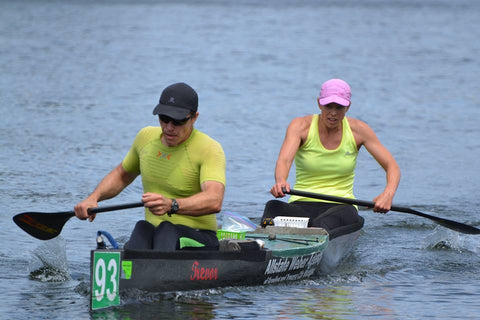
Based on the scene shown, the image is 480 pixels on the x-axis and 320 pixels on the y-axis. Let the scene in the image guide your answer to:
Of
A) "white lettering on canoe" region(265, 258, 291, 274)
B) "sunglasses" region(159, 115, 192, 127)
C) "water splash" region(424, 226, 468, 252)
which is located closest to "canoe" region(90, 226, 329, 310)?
"white lettering on canoe" region(265, 258, 291, 274)

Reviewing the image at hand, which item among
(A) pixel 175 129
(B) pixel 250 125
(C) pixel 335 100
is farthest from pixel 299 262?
(B) pixel 250 125

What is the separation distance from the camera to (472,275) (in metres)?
10.5

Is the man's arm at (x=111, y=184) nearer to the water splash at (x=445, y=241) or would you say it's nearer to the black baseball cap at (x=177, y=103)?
the black baseball cap at (x=177, y=103)

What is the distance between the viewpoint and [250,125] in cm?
2225

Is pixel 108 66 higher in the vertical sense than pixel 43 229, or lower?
higher

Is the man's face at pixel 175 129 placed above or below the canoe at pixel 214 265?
above

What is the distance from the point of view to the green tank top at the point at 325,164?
1027cm

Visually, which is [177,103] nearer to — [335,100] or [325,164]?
[335,100]

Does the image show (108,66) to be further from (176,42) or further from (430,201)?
(430,201)

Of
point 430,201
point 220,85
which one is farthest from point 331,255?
point 220,85

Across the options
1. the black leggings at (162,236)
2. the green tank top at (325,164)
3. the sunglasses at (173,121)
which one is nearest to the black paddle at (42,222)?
the black leggings at (162,236)

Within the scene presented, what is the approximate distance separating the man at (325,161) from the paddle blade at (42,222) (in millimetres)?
2128

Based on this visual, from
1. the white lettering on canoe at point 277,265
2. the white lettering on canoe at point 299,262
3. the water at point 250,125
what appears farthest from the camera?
the white lettering on canoe at point 299,262

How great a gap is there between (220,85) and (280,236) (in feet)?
64.4
